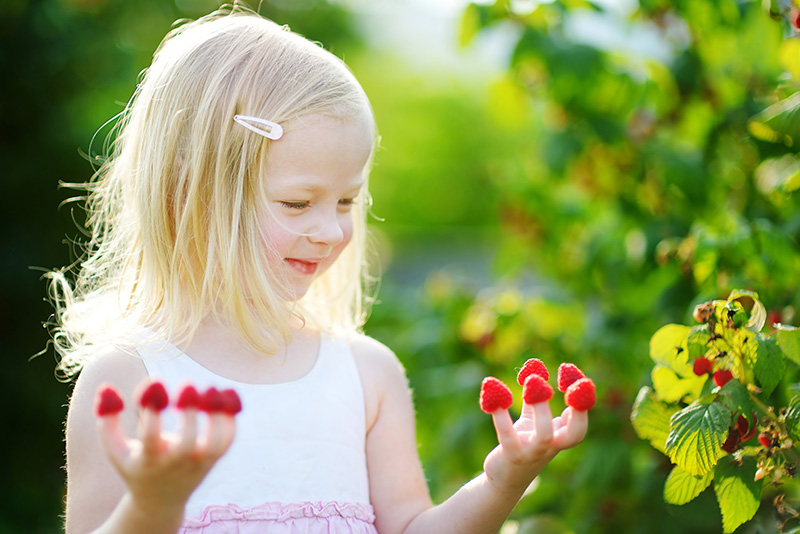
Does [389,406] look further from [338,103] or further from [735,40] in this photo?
[735,40]

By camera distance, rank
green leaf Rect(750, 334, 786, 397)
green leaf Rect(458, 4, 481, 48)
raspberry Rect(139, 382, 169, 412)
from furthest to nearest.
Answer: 1. green leaf Rect(458, 4, 481, 48)
2. green leaf Rect(750, 334, 786, 397)
3. raspberry Rect(139, 382, 169, 412)

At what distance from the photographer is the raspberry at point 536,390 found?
102 centimetres

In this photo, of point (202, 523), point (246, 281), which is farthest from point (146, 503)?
point (246, 281)

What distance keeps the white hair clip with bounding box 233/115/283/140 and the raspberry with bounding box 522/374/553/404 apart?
58cm

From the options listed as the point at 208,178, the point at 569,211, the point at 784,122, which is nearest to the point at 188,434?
the point at 208,178

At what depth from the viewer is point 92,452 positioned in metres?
1.19

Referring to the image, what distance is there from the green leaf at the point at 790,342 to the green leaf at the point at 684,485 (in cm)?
21

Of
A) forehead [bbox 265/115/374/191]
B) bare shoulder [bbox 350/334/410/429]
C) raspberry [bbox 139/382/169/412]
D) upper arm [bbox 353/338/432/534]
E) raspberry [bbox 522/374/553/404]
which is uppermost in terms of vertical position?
forehead [bbox 265/115/374/191]

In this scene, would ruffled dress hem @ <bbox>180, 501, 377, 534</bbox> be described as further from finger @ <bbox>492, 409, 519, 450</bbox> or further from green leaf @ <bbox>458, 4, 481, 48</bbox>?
green leaf @ <bbox>458, 4, 481, 48</bbox>

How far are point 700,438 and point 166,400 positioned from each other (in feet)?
2.40

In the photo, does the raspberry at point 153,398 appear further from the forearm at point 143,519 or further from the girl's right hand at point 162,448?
the forearm at point 143,519

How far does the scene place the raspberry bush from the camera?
1.12m

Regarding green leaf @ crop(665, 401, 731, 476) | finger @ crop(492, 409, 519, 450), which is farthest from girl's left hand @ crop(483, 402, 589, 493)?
green leaf @ crop(665, 401, 731, 476)

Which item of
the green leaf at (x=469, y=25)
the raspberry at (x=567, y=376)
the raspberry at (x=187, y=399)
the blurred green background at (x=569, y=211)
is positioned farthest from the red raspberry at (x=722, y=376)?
the green leaf at (x=469, y=25)
